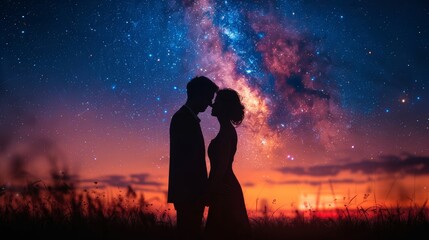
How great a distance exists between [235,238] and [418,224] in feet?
9.93

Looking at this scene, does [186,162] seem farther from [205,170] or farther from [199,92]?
[199,92]

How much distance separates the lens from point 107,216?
639 cm

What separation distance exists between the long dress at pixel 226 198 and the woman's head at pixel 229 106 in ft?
0.80

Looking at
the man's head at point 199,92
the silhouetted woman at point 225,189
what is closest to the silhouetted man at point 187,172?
the man's head at point 199,92

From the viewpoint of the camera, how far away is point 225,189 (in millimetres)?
6113

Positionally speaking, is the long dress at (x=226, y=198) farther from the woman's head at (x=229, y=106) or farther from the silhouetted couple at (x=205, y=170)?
the woman's head at (x=229, y=106)

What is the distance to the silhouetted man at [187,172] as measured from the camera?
5.37 m

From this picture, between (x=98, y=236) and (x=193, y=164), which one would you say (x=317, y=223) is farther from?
(x=98, y=236)

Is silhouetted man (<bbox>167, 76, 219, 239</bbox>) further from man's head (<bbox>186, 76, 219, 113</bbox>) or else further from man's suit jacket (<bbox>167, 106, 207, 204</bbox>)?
man's head (<bbox>186, 76, 219, 113</bbox>)

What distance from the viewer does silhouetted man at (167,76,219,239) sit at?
5.37 m

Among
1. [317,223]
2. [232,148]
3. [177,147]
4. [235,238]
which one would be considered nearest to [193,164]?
[177,147]

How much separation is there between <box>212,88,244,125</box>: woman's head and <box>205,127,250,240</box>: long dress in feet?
0.80

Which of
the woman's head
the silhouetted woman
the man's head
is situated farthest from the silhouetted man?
the woman's head

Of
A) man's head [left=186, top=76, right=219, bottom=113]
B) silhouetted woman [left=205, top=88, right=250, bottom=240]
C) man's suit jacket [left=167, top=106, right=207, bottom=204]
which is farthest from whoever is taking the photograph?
silhouetted woman [left=205, top=88, right=250, bottom=240]
